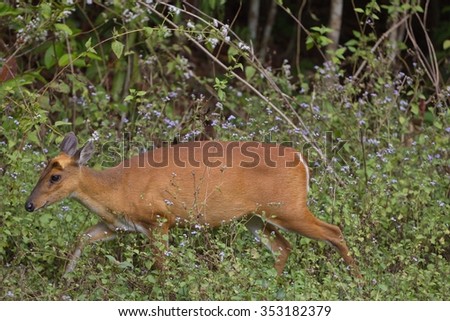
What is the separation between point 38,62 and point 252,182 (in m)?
3.63

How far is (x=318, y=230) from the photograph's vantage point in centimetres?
781

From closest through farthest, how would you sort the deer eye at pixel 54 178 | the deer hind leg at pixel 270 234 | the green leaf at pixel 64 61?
the deer eye at pixel 54 178 → the deer hind leg at pixel 270 234 → the green leaf at pixel 64 61

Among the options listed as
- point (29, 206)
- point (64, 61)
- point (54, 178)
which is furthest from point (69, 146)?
point (64, 61)

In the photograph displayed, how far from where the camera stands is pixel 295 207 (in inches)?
310

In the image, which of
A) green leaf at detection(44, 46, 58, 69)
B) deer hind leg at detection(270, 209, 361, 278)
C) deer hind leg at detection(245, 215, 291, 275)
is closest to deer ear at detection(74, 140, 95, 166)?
deer hind leg at detection(245, 215, 291, 275)

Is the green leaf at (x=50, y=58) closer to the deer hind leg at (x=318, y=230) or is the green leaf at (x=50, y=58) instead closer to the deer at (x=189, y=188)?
the deer at (x=189, y=188)

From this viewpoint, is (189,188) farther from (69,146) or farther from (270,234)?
(69,146)

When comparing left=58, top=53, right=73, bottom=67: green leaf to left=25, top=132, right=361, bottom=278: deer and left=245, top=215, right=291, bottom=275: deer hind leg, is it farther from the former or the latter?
left=245, top=215, right=291, bottom=275: deer hind leg

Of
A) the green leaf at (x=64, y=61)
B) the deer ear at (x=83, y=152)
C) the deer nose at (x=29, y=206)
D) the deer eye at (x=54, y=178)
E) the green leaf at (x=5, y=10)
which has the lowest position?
the deer nose at (x=29, y=206)

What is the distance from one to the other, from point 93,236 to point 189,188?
2.54 feet

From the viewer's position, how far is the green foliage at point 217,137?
682 cm

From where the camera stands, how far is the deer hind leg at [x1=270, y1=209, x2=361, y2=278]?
781 cm

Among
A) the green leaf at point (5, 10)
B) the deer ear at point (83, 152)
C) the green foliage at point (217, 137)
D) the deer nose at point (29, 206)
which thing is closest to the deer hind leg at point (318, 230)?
the green foliage at point (217, 137)

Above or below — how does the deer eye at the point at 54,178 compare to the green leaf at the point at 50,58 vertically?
above
